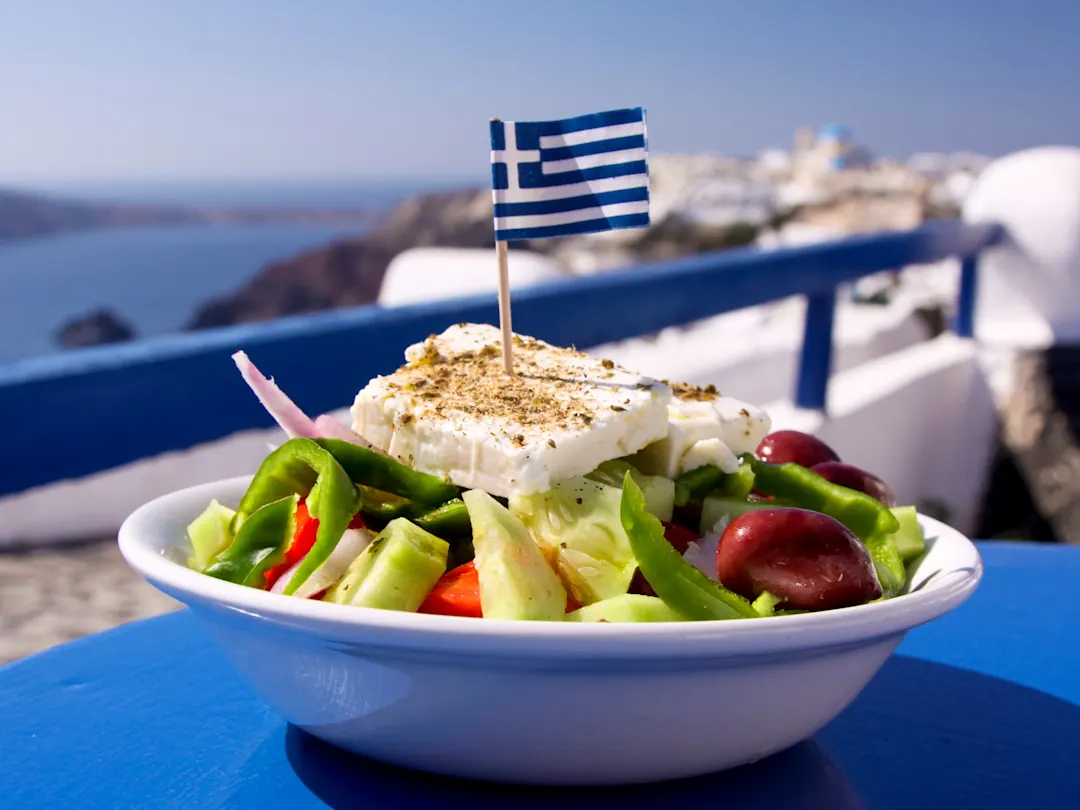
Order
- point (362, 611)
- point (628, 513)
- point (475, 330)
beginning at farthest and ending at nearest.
→ point (475, 330), point (628, 513), point (362, 611)

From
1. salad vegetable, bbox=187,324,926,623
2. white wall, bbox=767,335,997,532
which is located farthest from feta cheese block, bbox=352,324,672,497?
white wall, bbox=767,335,997,532

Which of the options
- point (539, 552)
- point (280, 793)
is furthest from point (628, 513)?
point (280, 793)

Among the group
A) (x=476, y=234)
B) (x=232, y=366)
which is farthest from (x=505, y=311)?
(x=476, y=234)

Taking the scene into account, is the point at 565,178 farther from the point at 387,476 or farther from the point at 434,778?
the point at 434,778

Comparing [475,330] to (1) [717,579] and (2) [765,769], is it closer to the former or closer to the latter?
(1) [717,579]

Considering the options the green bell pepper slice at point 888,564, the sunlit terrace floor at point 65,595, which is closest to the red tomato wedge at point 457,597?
the green bell pepper slice at point 888,564

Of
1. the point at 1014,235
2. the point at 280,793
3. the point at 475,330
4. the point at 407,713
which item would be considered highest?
the point at 475,330
